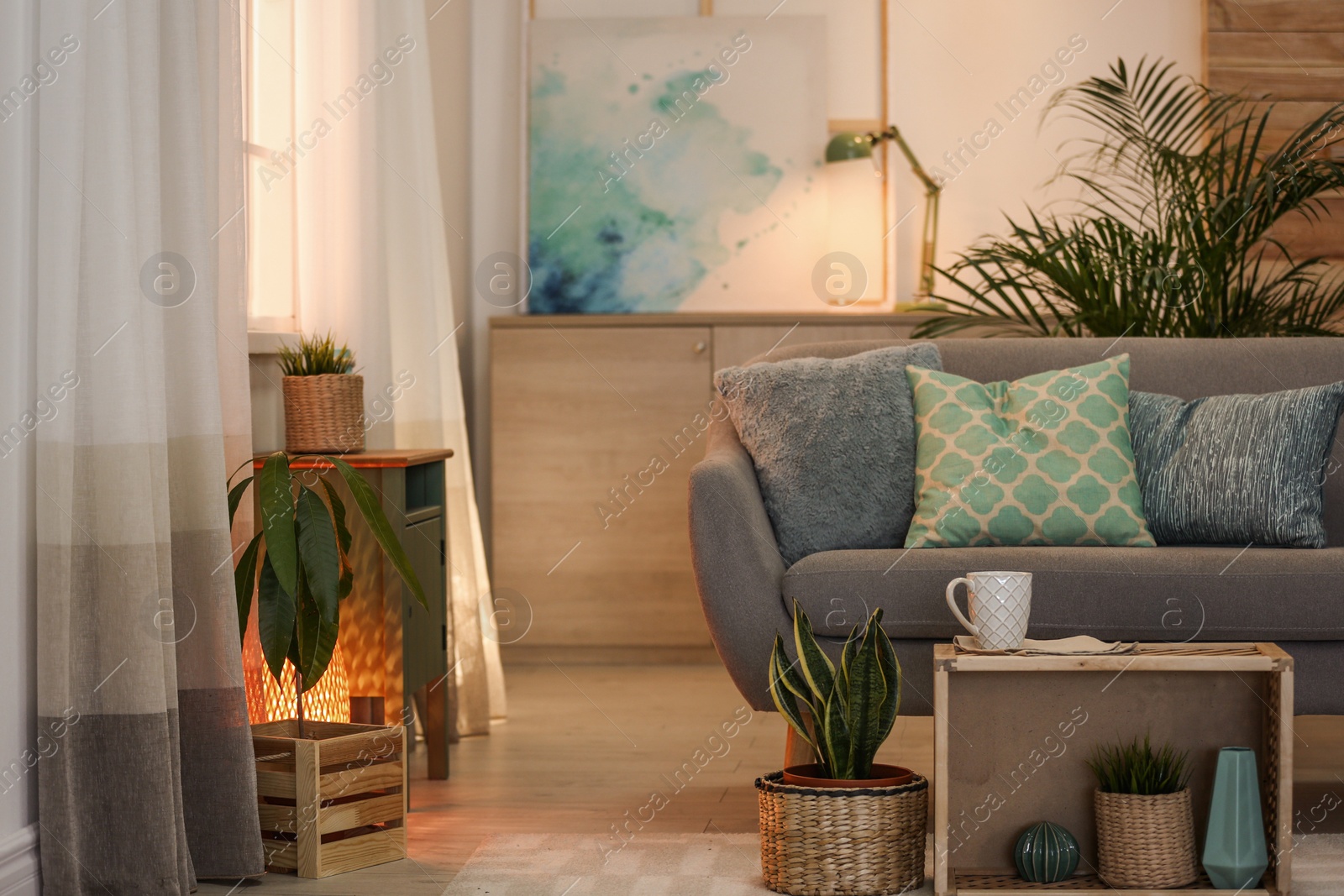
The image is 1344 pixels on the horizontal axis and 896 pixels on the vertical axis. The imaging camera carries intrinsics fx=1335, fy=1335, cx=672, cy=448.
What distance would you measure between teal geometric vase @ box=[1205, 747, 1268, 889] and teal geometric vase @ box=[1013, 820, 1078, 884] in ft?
0.63

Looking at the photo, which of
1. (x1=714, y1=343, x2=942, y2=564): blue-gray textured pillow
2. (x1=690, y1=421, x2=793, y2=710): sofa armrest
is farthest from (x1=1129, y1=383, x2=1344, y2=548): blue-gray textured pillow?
(x1=690, y1=421, x2=793, y2=710): sofa armrest

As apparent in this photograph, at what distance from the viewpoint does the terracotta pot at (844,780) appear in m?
1.97

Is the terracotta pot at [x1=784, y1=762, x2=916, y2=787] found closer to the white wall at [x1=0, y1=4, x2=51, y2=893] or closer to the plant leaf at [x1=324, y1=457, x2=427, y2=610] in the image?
the plant leaf at [x1=324, y1=457, x2=427, y2=610]

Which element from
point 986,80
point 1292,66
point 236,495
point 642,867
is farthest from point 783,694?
point 1292,66

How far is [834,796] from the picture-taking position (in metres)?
1.93

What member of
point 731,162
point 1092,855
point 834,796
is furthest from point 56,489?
point 731,162

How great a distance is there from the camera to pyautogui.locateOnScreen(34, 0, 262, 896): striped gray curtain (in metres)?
1.86

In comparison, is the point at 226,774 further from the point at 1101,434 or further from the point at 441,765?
the point at 1101,434

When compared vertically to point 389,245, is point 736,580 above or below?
below

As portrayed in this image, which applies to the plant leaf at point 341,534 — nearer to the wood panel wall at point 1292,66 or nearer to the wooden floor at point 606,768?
the wooden floor at point 606,768

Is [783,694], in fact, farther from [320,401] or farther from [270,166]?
[270,166]

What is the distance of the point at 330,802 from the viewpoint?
86.1 inches

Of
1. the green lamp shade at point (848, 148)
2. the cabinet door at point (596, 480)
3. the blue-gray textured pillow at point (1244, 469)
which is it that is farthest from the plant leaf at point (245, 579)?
the green lamp shade at point (848, 148)

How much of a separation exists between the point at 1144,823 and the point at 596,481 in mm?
2363
